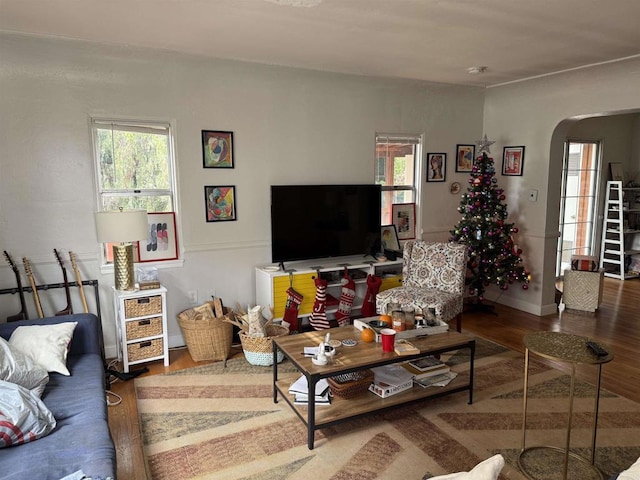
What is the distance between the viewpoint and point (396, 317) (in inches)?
123

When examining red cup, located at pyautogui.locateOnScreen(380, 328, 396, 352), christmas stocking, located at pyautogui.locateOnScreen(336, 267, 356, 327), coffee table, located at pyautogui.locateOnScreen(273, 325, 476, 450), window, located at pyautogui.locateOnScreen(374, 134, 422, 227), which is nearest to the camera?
coffee table, located at pyautogui.locateOnScreen(273, 325, 476, 450)

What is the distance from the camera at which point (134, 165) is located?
3.81 meters

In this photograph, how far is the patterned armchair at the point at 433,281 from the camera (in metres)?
3.92

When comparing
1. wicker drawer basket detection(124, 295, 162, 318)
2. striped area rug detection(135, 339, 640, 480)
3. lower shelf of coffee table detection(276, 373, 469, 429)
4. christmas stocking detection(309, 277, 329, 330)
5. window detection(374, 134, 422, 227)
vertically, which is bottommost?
striped area rug detection(135, 339, 640, 480)

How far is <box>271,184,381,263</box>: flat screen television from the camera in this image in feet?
14.0

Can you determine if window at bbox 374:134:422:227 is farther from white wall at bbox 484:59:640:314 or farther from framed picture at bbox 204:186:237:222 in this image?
framed picture at bbox 204:186:237:222

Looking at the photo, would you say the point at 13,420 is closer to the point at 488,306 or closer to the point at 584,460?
the point at 584,460

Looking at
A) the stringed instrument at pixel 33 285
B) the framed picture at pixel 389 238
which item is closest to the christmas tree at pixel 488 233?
the framed picture at pixel 389 238

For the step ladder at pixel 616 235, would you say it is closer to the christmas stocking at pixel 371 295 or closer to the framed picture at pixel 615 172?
the framed picture at pixel 615 172

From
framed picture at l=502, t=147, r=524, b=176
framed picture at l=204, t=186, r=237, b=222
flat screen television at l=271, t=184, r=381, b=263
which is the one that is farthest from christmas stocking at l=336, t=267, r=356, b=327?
framed picture at l=502, t=147, r=524, b=176

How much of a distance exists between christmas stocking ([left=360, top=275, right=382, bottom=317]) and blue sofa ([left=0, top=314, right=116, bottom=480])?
242cm

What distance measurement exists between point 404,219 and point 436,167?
71cm

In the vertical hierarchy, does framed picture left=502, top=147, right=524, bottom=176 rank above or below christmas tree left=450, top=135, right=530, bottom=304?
above

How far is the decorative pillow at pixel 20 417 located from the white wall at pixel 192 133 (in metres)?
1.62
